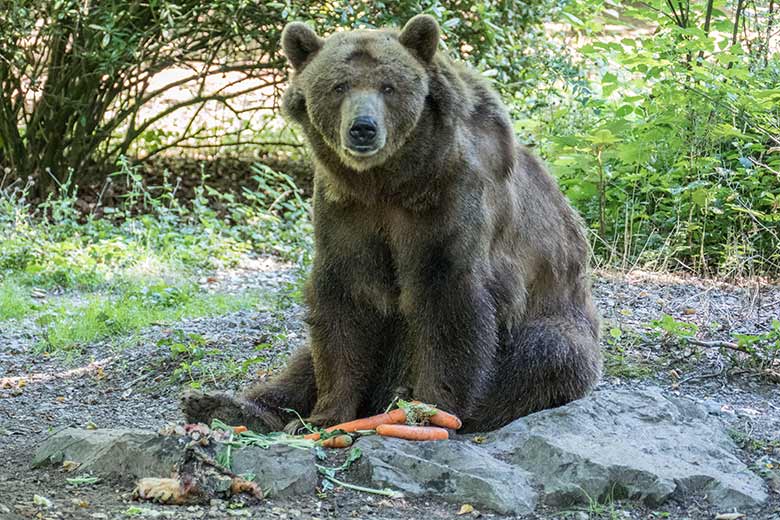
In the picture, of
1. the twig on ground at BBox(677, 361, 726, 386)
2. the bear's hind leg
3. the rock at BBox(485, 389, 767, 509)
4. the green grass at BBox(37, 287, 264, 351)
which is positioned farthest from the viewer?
the green grass at BBox(37, 287, 264, 351)

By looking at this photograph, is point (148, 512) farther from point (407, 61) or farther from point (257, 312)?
point (257, 312)

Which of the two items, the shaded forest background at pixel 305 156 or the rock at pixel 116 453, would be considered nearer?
the rock at pixel 116 453

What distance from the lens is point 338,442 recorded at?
4961mm

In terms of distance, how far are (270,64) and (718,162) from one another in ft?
17.8

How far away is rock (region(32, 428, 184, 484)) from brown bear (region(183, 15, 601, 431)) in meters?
0.54

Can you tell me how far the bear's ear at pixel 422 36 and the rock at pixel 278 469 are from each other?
78.8 inches

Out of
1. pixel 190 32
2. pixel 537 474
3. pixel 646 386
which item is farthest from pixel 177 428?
pixel 190 32

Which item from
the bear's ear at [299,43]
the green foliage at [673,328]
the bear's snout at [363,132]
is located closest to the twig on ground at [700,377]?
the green foliage at [673,328]

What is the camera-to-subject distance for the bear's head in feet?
16.4

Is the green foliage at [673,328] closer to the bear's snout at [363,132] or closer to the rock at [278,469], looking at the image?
the bear's snout at [363,132]

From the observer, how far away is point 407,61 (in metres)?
5.16

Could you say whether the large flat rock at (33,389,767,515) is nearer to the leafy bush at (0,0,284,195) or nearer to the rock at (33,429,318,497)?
the rock at (33,429,318,497)

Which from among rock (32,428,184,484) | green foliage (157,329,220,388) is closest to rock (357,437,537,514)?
rock (32,428,184,484)

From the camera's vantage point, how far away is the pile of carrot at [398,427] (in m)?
4.98
